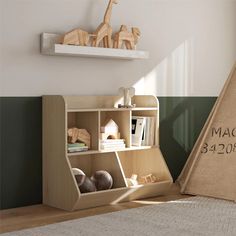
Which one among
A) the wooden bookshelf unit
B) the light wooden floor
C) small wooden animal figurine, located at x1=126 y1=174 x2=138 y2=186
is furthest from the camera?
small wooden animal figurine, located at x1=126 y1=174 x2=138 y2=186

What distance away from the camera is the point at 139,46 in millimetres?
4043

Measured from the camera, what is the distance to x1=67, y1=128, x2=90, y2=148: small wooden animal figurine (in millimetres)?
3383

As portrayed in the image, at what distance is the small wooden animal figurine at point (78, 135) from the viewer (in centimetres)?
338

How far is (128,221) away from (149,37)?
1718mm

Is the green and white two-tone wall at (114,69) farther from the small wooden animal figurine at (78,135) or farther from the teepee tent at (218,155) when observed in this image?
the teepee tent at (218,155)

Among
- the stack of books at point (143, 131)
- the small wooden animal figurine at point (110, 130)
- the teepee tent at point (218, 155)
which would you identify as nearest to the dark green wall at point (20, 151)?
the small wooden animal figurine at point (110, 130)

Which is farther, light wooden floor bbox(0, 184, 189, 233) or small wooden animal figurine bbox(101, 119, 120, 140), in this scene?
small wooden animal figurine bbox(101, 119, 120, 140)

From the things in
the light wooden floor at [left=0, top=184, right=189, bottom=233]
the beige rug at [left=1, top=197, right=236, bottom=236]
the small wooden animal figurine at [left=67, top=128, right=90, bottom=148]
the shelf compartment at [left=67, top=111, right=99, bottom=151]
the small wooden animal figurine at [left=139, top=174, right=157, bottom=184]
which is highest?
the shelf compartment at [left=67, top=111, right=99, bottom=151]

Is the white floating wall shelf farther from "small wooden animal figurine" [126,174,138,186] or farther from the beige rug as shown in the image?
the beige rug

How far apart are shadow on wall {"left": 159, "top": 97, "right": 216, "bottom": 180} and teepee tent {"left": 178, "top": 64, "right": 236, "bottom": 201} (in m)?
0.35

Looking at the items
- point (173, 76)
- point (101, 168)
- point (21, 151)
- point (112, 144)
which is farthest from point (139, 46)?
point (21, 151)

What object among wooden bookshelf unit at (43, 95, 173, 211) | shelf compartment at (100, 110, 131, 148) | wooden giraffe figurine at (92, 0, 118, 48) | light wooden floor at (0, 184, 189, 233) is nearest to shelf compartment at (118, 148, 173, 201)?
wooden bookshelf unit at (43, 95, 173, 211)

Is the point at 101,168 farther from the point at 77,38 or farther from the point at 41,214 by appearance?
the point at 77,38

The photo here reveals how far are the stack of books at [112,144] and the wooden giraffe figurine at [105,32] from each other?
685 millimetres
